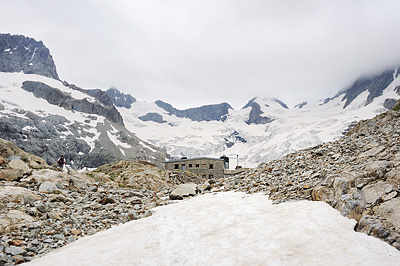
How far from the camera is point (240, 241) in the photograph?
866 centimetres

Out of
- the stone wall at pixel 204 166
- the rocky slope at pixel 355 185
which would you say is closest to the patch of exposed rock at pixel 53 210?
the rocky slope at pixel 355 185

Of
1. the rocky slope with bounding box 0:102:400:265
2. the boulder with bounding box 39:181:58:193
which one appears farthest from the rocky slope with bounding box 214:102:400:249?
the boulder with bounding box 39:181:58:193

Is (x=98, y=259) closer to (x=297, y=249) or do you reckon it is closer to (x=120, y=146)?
(x=297, y=249)

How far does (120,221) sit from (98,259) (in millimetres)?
4726

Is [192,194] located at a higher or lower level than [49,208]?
higher

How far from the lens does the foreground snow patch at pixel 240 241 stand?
21.9 feet

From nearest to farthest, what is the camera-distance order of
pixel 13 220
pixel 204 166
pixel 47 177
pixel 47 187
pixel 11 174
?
1. pixel 13 220
2. pixel 47 187
3. pixel 11 174
4. pixel 47 177
5. pixel 204 166

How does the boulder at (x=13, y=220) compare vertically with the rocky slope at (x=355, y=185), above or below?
below

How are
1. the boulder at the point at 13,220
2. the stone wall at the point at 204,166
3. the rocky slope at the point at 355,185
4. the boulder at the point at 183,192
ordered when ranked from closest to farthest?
the rocky slope at the point at 355,185 < the boulder at the point at 13,220 < the boulder at the point at 183,192 < the stone wall at the point at 204,166

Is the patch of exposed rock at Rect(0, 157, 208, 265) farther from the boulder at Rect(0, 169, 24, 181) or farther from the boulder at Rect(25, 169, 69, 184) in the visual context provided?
the boulder at Rect(0, 169, 24, 181)

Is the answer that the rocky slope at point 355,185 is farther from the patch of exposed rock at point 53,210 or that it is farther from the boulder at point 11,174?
the boulder at point 11,174

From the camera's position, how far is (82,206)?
15844mm

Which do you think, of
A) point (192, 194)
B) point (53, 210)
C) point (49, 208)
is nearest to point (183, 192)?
point (192, 194)

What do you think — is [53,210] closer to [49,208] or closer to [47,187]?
[49,208]
